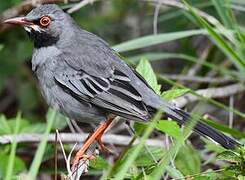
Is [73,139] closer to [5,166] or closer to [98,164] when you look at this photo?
[5,166]

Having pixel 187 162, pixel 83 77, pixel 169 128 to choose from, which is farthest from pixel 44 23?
pixel 169 128

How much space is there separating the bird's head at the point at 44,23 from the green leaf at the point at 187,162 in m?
1.19

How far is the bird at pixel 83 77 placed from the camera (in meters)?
4.21

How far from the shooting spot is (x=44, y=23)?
15.2 feet

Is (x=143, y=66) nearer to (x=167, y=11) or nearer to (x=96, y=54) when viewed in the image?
(x=96, y=54)

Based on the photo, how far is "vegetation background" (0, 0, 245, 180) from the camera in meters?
4.02

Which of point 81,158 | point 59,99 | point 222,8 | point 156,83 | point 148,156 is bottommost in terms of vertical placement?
point 81,158

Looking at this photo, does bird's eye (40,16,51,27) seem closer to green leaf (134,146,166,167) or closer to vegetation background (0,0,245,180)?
vegetation background (0,0,245,180)

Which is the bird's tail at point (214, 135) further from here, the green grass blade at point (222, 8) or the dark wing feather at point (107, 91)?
the green grass blade at point (222, 8)

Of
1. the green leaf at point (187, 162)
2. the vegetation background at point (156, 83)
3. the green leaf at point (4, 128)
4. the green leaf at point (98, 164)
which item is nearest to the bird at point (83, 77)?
the vegetation background at point (156, 83)

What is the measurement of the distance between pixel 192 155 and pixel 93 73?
872 mm

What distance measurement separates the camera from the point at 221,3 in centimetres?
Result: 475

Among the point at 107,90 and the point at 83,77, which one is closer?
the point at 107,90

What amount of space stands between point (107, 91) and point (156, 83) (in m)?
0.37
